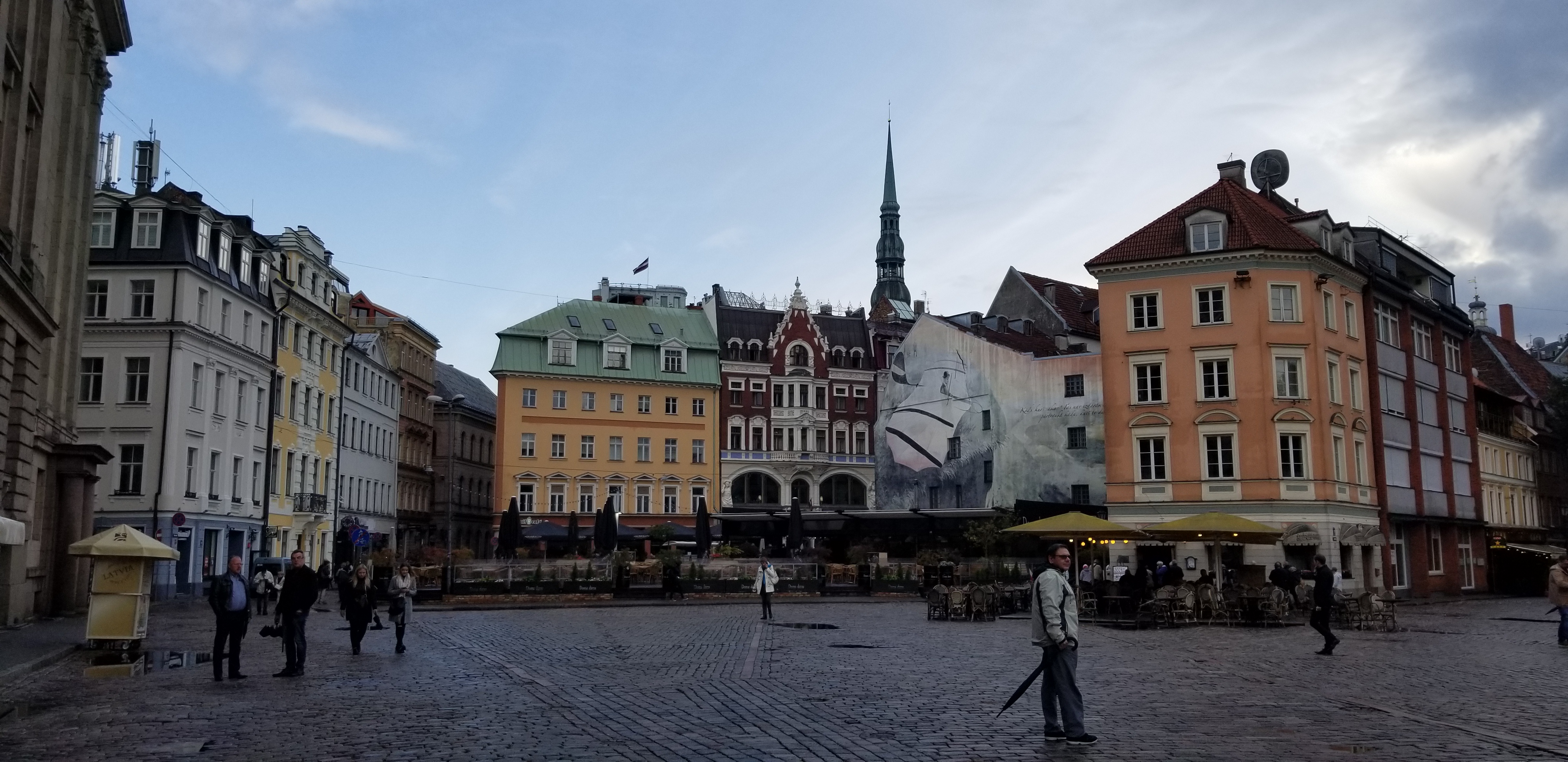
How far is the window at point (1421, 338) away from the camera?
57938 mm

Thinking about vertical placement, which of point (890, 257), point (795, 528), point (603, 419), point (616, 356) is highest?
point (890, 257)

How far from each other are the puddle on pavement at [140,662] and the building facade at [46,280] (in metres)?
3.10

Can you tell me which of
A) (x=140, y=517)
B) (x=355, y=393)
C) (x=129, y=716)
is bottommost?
(x=129, y=716)

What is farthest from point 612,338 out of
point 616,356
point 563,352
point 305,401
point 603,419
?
point 305,401

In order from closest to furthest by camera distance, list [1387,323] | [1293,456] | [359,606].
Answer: [359,606]
[1293,456]
[1387,323]

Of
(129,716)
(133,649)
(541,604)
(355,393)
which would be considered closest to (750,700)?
(129,716)

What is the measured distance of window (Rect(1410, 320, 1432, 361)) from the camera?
2281 inches

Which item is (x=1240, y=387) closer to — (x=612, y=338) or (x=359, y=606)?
(x=359, y=606)

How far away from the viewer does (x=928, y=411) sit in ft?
247

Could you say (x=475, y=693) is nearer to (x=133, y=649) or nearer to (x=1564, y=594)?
(x=133, y=649)

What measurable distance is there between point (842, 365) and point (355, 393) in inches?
1187

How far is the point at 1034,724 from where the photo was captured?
13531 mm

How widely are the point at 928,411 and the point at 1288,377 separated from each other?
90.9 ft

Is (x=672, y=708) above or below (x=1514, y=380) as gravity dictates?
below
